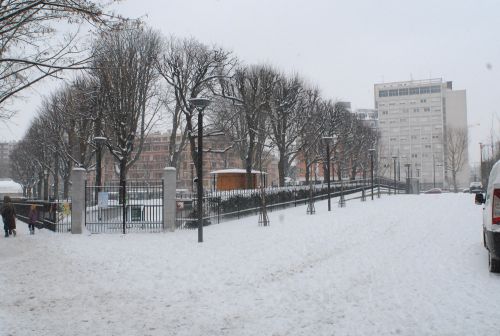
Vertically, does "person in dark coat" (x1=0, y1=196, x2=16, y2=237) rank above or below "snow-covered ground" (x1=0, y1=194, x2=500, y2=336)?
above

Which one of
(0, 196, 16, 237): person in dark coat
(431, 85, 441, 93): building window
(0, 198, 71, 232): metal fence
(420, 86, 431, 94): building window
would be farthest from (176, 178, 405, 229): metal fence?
(431, 85, 441, 93): building window

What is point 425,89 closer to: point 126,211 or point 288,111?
point 288,111

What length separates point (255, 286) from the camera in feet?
28.6

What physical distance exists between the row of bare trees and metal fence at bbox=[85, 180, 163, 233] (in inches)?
244

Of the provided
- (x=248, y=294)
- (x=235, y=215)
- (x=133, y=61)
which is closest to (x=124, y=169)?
(x=133, y=61)

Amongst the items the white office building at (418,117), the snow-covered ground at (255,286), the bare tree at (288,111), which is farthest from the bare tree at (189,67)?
the white office building at (418,117)

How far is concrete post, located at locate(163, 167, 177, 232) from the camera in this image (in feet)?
59.4

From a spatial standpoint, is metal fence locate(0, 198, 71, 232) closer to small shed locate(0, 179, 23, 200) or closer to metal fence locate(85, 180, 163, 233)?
metal fence locate(85, 180, 163, 233)

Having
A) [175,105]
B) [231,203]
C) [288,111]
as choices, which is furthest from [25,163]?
[231,203]

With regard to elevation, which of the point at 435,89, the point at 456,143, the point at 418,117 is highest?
the point at 435,89

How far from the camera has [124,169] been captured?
101 feet

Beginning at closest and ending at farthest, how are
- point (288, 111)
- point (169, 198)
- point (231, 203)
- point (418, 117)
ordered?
point (169, 198) → point (231, 203) → point (288, 111) → point (418, 117)

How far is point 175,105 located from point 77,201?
67.7 feet

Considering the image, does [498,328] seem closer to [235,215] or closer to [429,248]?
[429,248]
